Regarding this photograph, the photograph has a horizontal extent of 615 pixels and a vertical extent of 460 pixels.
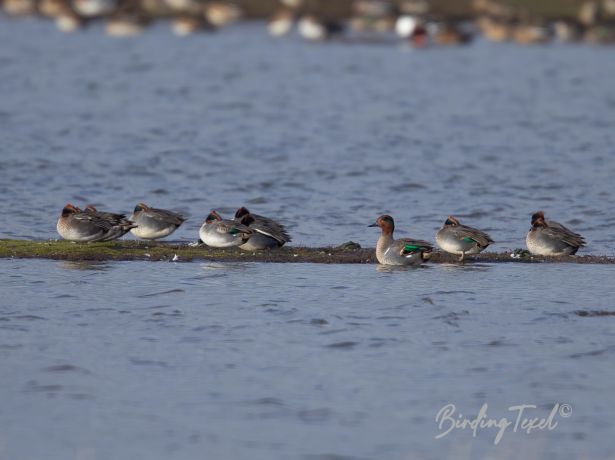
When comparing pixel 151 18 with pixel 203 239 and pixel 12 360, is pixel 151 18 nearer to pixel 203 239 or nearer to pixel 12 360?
pixel 203 239

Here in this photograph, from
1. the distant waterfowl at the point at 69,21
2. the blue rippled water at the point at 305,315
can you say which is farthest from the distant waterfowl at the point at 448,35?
the blue rippled water at the point at 305,315

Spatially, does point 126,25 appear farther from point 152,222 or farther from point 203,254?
point 203,254

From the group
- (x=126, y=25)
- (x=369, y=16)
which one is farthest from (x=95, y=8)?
(x=369, y=16)

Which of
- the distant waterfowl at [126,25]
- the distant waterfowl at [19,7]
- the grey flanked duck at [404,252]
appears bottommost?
the grey flanked duck at [404,252]

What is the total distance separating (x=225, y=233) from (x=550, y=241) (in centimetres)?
397

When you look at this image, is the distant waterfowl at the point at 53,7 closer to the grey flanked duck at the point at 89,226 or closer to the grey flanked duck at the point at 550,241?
the grey flanked duck at the point at 89,226

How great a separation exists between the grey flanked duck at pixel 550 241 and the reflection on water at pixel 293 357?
1.61ft

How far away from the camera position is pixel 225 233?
55.0 feet

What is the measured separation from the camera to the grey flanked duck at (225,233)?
1677 cm

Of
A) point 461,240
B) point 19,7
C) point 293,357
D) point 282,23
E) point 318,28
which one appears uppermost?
point 19,7

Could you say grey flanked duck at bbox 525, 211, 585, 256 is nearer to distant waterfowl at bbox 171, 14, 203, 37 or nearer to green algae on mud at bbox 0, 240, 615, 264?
green algae on mud at bbox 0, 240, 615, 264

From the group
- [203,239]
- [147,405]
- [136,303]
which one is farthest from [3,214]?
[147,405]

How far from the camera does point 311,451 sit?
9.81 meters

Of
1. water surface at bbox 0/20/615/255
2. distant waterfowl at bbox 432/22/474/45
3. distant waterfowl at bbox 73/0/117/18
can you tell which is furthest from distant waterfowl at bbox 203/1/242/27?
distant waterfowl at bbox 432/22/474/45
